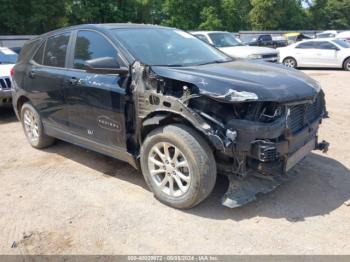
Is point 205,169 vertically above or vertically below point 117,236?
above

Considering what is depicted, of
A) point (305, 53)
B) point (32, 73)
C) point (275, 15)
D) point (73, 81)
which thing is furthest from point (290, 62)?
point (275, 15)

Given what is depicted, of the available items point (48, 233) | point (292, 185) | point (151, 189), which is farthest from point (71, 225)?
point (292, 185)

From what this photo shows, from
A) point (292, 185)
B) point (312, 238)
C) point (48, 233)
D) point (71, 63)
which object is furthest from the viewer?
point (71, 63)

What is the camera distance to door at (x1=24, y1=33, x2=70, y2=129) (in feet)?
17.1

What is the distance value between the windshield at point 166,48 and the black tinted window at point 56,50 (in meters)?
0.94

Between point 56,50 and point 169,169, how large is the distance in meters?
2.55

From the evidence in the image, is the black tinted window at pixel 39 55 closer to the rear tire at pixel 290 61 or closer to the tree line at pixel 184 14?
the rear tire at pixel 290 61

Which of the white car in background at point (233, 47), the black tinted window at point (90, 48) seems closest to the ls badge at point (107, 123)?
the black tinted window at point (90, 48)

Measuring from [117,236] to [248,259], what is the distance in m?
1.19

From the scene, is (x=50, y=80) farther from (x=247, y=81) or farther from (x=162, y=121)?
(x=247, y=81)

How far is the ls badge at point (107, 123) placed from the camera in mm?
4436

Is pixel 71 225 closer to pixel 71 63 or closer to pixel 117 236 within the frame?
pixel 117 236

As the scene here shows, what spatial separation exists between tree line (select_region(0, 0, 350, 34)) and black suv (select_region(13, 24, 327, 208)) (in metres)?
28.3

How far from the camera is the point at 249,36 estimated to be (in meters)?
36.2
